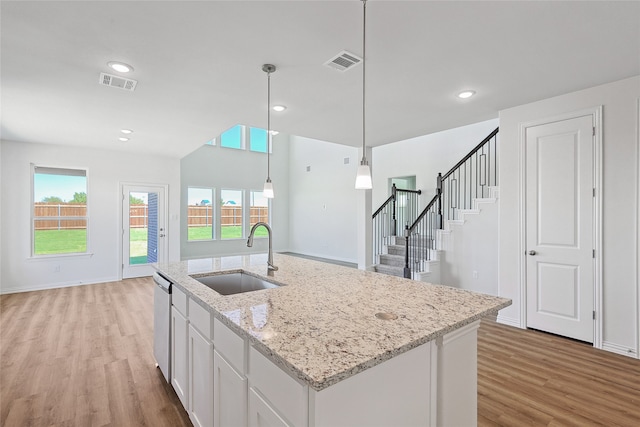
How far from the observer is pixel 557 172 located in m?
3.38

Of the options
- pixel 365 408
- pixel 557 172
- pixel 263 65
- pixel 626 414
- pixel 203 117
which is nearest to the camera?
pixel 365 408

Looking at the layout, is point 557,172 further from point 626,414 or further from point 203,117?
point 203,117

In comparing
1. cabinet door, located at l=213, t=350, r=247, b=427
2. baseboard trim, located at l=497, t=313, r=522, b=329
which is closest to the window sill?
cabinet door, located at l=213, t=350, r=247, b=427

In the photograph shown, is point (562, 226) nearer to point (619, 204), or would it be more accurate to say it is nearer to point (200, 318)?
point (619, 204)

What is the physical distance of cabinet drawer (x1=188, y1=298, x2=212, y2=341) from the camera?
1696 mm

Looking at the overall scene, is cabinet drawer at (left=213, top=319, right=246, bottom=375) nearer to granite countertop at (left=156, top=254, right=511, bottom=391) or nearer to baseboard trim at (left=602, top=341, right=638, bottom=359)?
granite countertop at (left=156, top=254, right=511, bottom=391)

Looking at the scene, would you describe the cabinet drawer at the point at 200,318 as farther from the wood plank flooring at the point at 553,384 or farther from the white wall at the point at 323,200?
the white wall at the point at 323,200

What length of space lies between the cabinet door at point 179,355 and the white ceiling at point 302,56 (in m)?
2.02

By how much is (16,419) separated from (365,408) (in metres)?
2.56

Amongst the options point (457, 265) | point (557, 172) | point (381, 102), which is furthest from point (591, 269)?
point (381, 102)

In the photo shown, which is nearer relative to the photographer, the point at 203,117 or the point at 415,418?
the point at 415,418

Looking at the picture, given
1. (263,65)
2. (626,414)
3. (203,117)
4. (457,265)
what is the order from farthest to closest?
(457,265) < (203,117) < (263,65) < (626,414)

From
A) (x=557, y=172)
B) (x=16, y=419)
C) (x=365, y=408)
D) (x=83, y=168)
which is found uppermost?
(x=83, y=168)

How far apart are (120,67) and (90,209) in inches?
178
